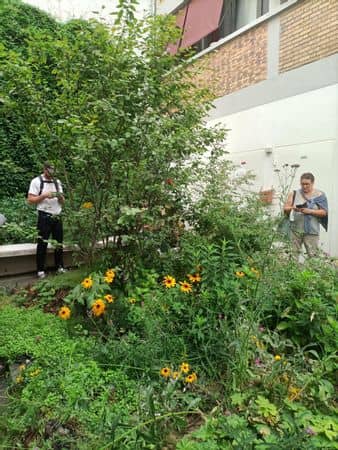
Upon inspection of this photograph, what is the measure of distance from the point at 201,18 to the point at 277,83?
3955mm

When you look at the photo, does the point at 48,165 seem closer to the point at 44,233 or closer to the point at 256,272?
the point at 44,233

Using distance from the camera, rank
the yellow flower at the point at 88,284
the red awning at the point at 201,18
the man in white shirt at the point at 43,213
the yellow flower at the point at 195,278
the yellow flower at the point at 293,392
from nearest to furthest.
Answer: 1. the yellow flower at the point at 293,392
2. the yellow flower at the point at 88,284
3. the yellow flower at the point at 195,278
4. the man in white shirt at the point at 43,213
5. the red awning at the point at 201,18

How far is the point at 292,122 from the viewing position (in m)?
7.09

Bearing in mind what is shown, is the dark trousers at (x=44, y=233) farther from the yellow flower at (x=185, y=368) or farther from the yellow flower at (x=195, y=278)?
the yellow flower at (x=185, y=368)

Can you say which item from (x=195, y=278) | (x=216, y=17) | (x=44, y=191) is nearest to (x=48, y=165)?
(x=44, y=191)

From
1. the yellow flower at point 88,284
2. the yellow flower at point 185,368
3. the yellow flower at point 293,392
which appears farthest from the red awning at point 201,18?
the yellow flower at point 293,392

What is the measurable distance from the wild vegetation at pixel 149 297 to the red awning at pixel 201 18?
644 cm

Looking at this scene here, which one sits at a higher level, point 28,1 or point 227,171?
point 28,1

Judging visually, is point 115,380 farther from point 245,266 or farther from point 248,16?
point 248,16

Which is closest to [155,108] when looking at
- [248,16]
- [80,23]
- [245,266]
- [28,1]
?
[80,23]

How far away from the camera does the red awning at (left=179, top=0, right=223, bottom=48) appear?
9.27 m

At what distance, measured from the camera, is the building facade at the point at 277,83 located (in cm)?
632

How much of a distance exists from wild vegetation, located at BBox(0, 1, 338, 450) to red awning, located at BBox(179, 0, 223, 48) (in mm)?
6441

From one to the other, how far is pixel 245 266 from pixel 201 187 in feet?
5.52
